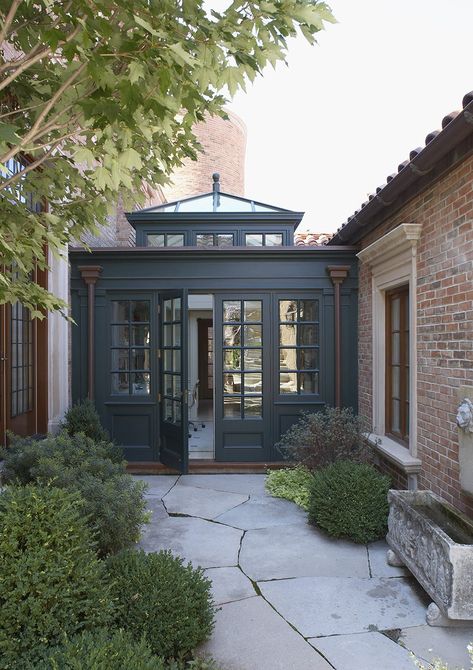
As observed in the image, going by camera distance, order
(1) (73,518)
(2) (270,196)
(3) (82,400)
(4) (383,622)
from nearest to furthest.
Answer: (1) (73,518) → (4) (383,622) → (3) (82,400) → (2) (270,196)

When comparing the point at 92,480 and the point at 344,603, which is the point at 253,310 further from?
the point at 344,603

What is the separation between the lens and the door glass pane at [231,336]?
Result: 641cm

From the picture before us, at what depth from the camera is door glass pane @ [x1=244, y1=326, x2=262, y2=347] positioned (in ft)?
21.0

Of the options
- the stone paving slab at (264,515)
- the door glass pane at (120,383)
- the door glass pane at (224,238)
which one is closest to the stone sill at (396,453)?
the stone paving slab at (264,515)

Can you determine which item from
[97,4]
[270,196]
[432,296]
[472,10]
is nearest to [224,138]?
[270,196]

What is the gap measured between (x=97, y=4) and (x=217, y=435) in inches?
206

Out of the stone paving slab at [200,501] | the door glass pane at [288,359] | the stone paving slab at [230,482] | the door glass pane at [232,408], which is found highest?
the door glass pane at [288,359]

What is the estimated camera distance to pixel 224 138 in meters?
17.6

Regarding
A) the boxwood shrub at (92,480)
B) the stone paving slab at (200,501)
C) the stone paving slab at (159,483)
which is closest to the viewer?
the boxwood shrub at (92,480)

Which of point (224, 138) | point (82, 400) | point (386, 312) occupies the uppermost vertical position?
point (224, 138)

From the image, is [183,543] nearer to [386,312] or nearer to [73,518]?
[73,518]

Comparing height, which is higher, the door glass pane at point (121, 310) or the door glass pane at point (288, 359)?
the door glass pane at point (121, 310)

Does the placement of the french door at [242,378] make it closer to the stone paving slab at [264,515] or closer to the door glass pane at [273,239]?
the stone paving slab at [264,515]

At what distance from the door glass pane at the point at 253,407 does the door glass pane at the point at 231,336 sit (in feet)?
2.53
